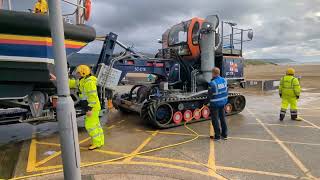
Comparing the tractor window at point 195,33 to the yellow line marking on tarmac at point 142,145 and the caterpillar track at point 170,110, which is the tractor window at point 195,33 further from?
the yellow line marking on tarmac at point 142,145

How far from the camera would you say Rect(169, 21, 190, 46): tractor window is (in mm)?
9469

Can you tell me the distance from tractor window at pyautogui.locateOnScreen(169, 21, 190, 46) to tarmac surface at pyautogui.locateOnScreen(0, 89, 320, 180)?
8.65 feet

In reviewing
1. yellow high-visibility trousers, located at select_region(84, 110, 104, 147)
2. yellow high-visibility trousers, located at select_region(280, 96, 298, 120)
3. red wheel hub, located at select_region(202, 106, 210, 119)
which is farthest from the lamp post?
yellow high-visibility trousers, located at select_region(280, 96, 298, 120)

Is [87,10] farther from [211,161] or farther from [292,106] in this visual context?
[292,106]

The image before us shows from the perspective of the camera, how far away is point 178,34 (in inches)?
383

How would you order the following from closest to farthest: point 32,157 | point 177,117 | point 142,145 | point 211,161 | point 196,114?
point 211,161 < point 32,157 < point 142,145 < point 177,117 < point 196,114

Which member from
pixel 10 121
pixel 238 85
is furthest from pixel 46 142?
pixel 238 85

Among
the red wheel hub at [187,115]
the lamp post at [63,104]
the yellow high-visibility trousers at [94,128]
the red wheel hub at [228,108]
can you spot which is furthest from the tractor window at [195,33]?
the lamp post at [63,104]

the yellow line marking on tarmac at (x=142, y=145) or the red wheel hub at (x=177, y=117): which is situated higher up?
the red wheel hub at (x=177, y=117)

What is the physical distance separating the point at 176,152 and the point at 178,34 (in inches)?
187

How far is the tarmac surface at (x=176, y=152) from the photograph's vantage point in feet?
16.2

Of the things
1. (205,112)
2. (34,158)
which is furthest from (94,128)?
(205,112)

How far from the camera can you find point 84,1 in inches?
270

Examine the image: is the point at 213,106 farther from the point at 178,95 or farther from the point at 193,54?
the point at 193,54
